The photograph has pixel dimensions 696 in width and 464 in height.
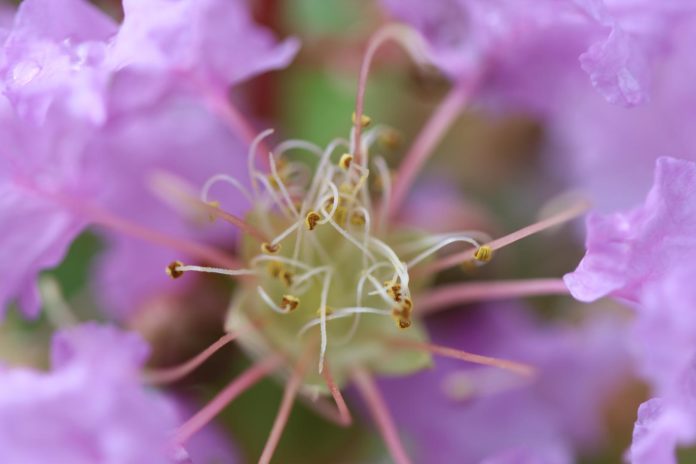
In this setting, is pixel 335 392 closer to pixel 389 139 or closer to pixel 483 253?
pixel 483 253

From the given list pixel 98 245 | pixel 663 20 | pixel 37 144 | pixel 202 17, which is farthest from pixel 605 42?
pixel 98 245

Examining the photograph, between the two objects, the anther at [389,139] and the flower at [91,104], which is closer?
the flower at [91,104]

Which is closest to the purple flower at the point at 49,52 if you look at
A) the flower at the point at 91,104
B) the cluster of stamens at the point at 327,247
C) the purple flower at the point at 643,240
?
the flower at the point at 91,104

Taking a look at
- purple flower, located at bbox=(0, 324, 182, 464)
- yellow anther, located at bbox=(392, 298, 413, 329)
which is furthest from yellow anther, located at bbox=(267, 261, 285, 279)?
purple flower, located at bbox=(0, 324, 182, 464)

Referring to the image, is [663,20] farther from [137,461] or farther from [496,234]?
[137,461]

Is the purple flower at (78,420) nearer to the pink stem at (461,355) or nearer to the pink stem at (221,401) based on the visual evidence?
the pink stem at (221,401)

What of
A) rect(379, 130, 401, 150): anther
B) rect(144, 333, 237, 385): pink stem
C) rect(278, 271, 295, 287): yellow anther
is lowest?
rect(144, 333, 237, 385): pink stem

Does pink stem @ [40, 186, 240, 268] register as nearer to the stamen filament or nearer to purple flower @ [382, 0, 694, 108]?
the stamen filament
